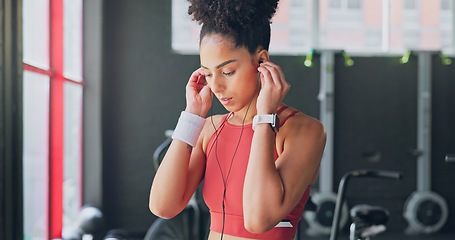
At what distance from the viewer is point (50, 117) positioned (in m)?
2.99

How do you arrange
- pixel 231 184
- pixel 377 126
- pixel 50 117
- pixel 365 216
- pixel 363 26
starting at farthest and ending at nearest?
pixel 363 26, pixel 377 126, pixel 50 117, pixel 365 216, pixel 231 184

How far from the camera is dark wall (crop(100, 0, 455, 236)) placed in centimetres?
452

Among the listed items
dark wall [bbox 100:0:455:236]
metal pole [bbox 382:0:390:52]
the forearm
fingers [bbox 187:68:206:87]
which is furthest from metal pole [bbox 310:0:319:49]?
the forearm

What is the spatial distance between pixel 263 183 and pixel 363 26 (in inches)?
178

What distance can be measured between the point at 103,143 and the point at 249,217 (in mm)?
3793

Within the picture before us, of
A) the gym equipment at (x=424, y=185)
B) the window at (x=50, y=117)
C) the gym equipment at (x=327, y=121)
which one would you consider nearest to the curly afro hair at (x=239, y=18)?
the window at (x=50, y=117)

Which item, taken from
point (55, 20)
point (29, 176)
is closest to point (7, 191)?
point (29, 176)

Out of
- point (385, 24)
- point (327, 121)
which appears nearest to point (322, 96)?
point (327, 121)

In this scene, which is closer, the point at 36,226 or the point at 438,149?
the point at 36,226

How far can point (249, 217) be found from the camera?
2.80ft

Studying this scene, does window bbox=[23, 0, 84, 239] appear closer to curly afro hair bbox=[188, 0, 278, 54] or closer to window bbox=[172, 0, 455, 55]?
window bbox=[172, 0, 455, 55]

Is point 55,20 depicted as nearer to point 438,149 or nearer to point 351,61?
point 351,61

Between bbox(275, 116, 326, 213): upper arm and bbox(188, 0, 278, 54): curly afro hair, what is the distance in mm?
197

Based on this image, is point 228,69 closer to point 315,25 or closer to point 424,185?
point 315,25
